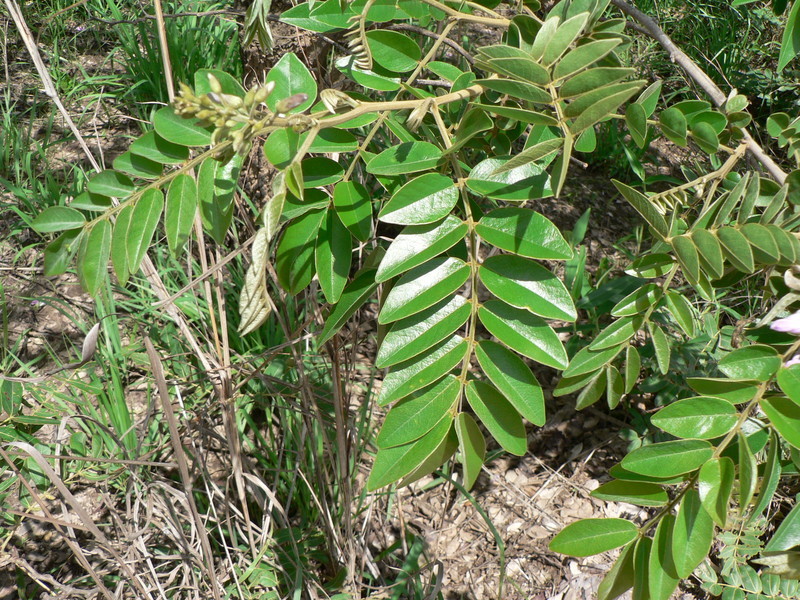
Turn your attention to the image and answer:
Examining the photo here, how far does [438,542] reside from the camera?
175 cm

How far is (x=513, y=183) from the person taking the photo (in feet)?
2.69

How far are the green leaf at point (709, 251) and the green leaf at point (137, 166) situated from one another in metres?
0.70

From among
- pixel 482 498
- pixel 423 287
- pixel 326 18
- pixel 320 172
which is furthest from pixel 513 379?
pixel 482 498

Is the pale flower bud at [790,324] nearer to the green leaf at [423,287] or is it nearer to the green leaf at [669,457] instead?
the green leaf at [669,457]

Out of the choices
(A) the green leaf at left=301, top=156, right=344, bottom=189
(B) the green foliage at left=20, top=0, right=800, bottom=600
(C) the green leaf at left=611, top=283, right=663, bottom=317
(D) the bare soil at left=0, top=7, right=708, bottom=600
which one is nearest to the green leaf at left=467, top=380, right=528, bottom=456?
(B) the green foliage at left=20, top=0, right=800, bottom=600

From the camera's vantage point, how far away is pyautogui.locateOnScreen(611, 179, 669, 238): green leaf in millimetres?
837

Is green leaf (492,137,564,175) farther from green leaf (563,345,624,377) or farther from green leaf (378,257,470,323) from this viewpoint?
green leaf (563,345,624,377)

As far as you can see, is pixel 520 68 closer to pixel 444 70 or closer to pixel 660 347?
pixel 444 70

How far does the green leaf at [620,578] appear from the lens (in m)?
0.89

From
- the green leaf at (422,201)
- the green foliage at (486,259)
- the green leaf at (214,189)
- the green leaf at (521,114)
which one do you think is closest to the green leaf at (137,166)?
the green foliage at (486,259)

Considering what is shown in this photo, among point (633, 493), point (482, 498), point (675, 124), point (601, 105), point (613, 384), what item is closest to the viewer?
point (601, 105)

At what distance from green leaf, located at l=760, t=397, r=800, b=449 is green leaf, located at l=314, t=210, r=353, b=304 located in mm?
529

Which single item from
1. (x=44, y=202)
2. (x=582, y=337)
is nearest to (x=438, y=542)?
(x=582, y=337)

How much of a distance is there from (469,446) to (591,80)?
46 cm
